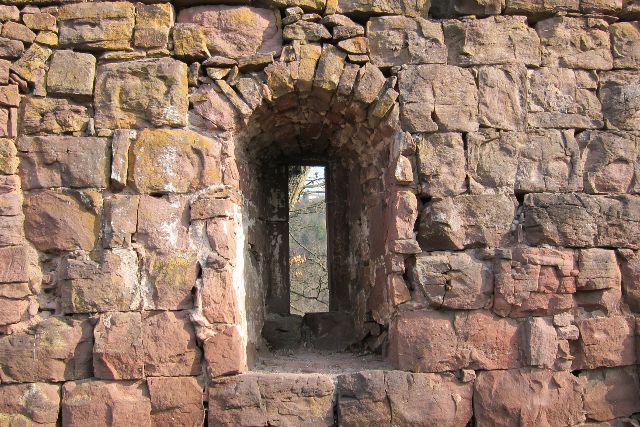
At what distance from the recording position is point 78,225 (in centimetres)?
390

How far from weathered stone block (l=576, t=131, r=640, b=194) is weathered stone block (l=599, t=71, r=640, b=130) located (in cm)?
10

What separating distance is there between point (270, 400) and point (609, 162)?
9.69 ft

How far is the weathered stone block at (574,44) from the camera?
4254 millimetres

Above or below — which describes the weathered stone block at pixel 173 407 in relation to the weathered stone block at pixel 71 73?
below

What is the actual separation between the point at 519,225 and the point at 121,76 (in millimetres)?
2997

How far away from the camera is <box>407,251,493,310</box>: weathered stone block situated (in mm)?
3934

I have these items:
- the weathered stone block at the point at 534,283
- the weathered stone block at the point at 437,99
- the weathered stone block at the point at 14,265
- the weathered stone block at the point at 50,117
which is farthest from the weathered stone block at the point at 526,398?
the weathered stone block at the point at 50,117

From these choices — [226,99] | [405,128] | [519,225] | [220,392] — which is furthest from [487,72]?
[220,392]

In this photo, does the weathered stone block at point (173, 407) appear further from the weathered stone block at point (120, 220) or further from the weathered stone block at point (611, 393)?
the weathered stone block at point (611, 393)

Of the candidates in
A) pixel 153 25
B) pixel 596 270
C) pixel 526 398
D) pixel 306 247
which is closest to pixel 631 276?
pixel 596 270

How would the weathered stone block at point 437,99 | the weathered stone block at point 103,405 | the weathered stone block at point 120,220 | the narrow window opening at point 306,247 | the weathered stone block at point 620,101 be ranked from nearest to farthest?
the weathered stone block at point 103,405 < the weathered stone block at point 120,220 < the weathered stone block at point 437,99 < the weathered stone block at point 620,101 < the narrow window opening at point 306,247

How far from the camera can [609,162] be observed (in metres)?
4.16

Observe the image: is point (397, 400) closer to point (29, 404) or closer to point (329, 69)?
point (329, 69)

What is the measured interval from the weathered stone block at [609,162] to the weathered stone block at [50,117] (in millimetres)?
3607
